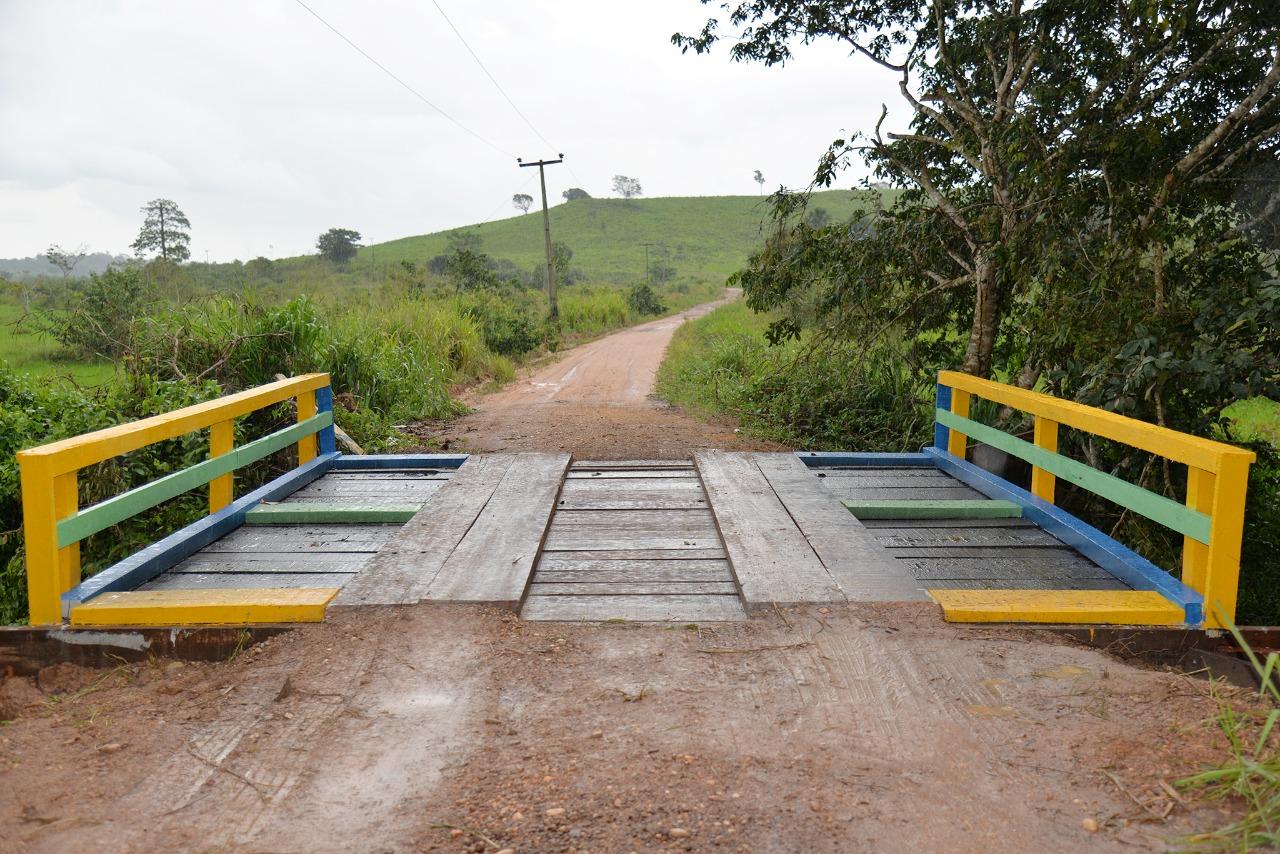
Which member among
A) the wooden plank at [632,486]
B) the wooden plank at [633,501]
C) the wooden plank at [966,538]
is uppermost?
the wooden plank at [632,486]

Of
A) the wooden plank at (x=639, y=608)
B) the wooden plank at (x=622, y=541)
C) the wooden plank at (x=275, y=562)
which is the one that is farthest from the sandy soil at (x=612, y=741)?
the wooden plank at (x=622, y=541)

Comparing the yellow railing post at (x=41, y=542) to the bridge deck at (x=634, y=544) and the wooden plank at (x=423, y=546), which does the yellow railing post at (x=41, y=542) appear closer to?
the bridge deck at (x=634, y=544)

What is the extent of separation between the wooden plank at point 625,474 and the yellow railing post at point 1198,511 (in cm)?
336

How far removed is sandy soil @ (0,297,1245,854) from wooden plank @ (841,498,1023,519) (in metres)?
1.75

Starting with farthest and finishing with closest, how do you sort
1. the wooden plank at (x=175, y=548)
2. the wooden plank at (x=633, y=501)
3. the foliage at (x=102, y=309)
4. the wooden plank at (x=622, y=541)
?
the foliage at (x=102, y=309)
the wooden plank at (x=633, y=501)
the wooden plank at (x=622, y=541)
the wooden plank at (x=175, y=548)

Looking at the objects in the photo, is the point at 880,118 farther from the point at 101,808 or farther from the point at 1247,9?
the point at 101,808

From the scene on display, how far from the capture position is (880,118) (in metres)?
→ 8.60

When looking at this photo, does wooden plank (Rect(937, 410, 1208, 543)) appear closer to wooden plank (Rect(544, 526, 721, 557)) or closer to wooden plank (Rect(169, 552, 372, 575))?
wooden plank (Rect(544, 526, 721, 557))

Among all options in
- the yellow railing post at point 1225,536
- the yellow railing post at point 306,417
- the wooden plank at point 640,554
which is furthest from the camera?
the yellow railing post at point 306,417

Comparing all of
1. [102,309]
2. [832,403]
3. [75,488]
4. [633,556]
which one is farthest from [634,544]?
[102,309]

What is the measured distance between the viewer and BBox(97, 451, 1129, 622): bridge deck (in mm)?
4117

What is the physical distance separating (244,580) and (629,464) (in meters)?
3.10

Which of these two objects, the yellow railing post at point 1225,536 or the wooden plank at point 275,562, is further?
the wooden plank at point 275,562

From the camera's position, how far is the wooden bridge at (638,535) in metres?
3.71
